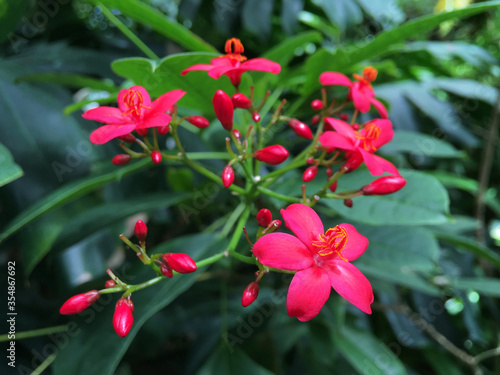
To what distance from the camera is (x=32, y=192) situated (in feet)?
2.33

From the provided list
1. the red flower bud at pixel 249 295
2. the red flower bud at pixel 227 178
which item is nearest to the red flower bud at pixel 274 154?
the red flower bud at pixel 227 178

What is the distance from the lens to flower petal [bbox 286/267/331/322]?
1.17ft

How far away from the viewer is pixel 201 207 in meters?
0.87

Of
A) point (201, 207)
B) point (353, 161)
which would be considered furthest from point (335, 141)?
point (201, 207)

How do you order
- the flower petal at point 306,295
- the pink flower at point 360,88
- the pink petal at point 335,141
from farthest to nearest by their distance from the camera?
the pink flower at point 360,88 < the pink petal at point 335,141 < the flower petal at point 306,295

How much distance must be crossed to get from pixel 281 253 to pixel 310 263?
3 centimetres

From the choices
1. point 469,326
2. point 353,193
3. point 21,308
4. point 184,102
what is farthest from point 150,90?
point 469,326

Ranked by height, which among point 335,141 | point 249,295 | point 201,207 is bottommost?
point 201,207

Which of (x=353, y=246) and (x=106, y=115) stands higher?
(x=106, y=115)

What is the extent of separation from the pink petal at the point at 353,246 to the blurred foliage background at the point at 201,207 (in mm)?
136

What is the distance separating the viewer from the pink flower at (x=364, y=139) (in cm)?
46

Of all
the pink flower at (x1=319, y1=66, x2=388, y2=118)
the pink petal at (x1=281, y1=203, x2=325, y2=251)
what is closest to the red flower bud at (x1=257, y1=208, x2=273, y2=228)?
the pink petal at (x1=281, y1=203, x2=325, y2=251)

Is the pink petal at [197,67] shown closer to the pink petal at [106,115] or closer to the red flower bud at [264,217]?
the pink petal at [106,115]

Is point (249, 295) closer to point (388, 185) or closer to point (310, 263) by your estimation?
point (310, 263)
